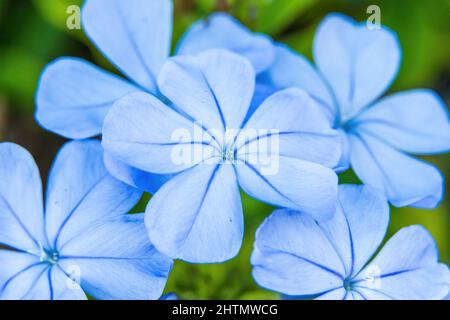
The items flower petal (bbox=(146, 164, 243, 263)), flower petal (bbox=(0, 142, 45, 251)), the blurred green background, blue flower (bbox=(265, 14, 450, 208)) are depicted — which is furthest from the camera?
the blurred green background

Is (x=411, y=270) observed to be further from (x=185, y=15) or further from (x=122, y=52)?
(x=185, y=15)

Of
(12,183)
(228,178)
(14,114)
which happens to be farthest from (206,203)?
(14,114)

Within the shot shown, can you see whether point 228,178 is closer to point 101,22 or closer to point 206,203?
point 206,203

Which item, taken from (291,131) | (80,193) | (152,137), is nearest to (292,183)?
(291,131)

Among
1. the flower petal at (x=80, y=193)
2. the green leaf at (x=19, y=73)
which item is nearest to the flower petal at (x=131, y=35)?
the flower petal at (x=80, y=193)

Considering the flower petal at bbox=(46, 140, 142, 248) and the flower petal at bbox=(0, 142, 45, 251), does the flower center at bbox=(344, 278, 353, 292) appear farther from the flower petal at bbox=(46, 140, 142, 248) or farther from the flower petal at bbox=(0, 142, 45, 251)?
the flower petal at bbox=(0, 142, 45, 251)

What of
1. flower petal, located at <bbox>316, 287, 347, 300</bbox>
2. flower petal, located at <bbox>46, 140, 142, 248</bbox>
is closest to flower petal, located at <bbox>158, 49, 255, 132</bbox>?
flower petal, located at <bbox>46, 140, 142, 248</bbox>
